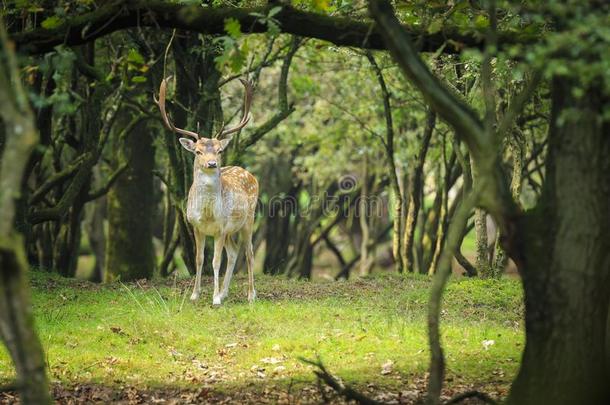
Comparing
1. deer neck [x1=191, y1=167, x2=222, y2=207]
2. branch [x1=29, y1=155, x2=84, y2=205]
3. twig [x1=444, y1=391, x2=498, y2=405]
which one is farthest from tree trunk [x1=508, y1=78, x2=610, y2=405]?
branch [x1=29, y1=155, x2=84, y2=205]

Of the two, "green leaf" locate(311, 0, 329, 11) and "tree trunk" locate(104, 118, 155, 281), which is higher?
"green leaf" locate(311, 0, 329, 11)

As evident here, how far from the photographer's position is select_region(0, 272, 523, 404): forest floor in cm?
861

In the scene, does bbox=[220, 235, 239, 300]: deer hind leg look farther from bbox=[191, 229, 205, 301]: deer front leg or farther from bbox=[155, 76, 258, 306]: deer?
bbox=[191, 229, 205, 301]: deer front leg

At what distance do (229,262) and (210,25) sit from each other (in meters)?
5.84

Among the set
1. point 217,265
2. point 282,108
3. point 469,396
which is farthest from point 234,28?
point 282,108

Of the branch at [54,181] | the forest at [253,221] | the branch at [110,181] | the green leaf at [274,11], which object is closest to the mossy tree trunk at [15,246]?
the forest at [253,221]

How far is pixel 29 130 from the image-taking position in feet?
17.1

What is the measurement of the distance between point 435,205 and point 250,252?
8648 millimetres

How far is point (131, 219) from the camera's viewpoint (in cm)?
1791

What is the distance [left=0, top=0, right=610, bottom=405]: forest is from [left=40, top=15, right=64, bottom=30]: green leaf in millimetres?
11

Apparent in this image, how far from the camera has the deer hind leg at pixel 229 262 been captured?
1246 cm

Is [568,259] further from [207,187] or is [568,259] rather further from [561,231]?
[207,187]

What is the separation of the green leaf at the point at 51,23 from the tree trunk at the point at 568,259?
142 inches

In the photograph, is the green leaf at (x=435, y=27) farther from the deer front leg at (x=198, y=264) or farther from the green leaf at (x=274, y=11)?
the deer front leg at (x=198, y=264)
